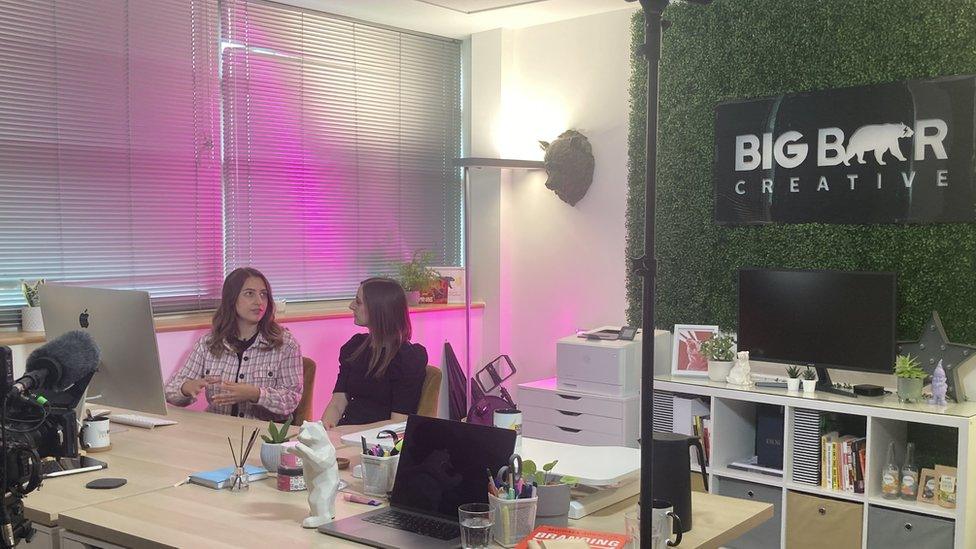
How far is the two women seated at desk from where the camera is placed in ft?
11.7

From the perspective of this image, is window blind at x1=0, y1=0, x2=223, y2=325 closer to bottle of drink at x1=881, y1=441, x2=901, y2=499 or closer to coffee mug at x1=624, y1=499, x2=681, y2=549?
coffee mug at x1=624, y1=499, x2=681, y2=549

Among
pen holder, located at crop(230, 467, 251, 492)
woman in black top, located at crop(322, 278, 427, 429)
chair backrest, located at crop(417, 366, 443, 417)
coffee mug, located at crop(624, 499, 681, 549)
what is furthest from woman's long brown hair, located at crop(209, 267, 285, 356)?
coffee mug, located at crop(624, 499, 681, 549)

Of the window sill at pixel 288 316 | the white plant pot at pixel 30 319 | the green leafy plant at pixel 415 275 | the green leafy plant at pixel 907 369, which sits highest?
the green leafy plant at pixel 415 275

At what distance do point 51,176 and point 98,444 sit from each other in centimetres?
190

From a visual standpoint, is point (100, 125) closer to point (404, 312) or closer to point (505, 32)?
point (404, 312)

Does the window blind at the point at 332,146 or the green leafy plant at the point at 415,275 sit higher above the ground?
the window blind at the point at 332,146

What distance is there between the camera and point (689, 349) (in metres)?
4.61

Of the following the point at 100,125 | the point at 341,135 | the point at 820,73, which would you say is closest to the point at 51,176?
the point at 100,125

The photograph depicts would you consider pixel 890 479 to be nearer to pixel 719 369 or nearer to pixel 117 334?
pixel 719 369

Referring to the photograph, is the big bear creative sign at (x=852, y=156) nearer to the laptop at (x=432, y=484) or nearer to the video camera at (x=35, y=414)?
the laptop at (x=432, y=484)

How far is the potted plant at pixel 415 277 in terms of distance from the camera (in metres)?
5.67

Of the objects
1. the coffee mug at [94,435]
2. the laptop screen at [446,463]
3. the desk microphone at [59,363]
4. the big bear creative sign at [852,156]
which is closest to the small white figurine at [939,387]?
the big bear creative sign at [852,156]

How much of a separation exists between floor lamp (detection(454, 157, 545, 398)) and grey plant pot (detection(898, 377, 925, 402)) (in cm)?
250

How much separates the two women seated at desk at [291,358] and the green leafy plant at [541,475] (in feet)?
4.70
